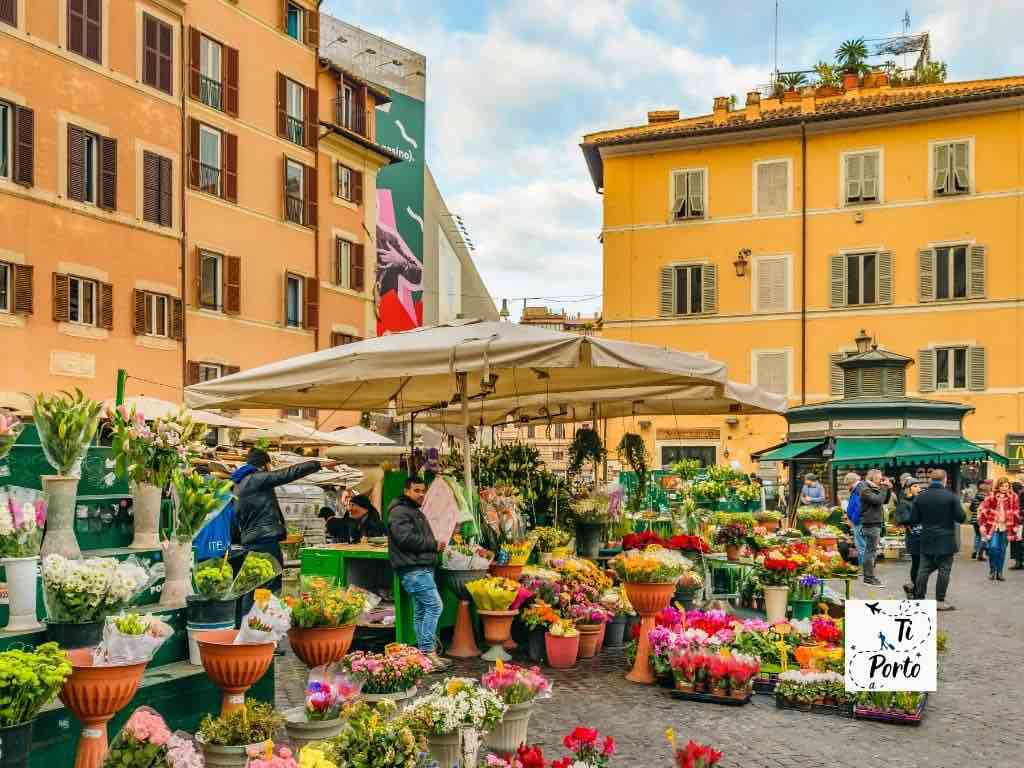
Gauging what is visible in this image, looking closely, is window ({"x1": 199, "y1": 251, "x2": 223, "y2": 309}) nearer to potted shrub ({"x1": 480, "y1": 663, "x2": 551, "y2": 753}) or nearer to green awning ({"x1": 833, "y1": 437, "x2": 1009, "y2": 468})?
green awning ({"x1": 833, "y1": 437, "x2": 1009, "y2": 468})

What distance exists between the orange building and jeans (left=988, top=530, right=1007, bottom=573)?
1643cm

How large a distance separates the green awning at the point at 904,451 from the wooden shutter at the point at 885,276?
12.0m

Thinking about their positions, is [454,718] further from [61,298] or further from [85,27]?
[85,27]

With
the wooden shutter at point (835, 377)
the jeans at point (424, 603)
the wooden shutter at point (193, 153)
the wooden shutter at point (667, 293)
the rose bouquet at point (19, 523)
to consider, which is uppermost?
the wooden shutter at point (193, 153)

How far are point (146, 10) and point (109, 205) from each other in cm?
449

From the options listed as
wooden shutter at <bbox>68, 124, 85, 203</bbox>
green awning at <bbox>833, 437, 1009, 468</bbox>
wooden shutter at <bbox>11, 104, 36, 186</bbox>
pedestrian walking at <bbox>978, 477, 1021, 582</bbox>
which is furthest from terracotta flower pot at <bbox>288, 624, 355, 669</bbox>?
wooden shutter at <bbox>68, 124, 85, 203</bbox>

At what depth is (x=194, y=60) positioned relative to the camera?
23594mm

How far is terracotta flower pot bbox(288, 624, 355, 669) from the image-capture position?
5.84m

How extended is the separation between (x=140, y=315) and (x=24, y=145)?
4.14 m

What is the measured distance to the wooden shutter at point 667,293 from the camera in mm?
34812

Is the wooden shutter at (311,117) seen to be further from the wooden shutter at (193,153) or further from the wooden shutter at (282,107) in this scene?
the wooden shutter at (193,153)

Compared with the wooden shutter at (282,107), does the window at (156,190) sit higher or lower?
lower

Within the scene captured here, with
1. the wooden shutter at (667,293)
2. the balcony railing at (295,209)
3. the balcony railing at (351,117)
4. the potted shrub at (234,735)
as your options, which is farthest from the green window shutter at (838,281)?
the potted shrub at (234,735)

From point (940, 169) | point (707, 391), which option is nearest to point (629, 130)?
point (940, 169)
